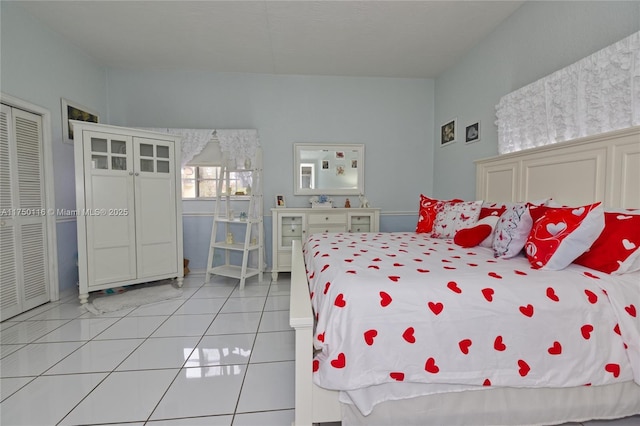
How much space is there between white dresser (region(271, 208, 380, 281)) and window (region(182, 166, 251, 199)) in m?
0.67

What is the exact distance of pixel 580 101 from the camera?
1.98 metres

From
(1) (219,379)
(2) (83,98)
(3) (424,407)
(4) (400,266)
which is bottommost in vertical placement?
(1) (219,379)

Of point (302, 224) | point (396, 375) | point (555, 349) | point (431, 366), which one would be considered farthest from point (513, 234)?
point (302, 224)

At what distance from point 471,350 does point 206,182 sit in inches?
145

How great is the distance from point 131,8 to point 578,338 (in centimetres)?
385

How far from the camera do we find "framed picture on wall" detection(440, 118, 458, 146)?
3.61 m

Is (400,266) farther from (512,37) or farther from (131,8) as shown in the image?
(131,8)

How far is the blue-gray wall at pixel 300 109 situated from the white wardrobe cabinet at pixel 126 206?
47cm

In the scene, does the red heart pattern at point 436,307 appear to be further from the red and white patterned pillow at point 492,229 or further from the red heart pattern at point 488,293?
the red and white patterned pillow at point 492,229

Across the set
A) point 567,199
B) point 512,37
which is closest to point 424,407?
point 567,199

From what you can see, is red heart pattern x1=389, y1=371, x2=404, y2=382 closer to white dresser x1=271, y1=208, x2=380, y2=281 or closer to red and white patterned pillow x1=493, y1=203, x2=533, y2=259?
red and white patterned pillow x1=493, y1=203, x2=533, y2=259

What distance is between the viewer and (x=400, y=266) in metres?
1.48

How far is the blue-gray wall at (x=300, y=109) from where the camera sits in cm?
286

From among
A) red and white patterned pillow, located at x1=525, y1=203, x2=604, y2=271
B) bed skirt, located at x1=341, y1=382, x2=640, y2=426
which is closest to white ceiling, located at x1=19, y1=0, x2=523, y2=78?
red and white patterned pillow, located at x1=525, y1=203, x2=604, y2=271
